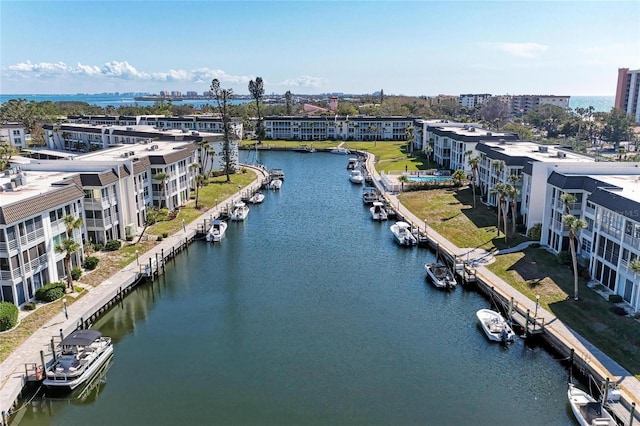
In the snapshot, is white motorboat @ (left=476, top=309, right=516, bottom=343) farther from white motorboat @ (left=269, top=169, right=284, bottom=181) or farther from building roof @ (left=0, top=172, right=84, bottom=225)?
white motorboat @ (left=269, top=169, right=284, bottom=181)

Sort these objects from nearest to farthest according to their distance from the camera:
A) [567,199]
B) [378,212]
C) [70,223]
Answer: [70,223] < [567,199] < [378,212]

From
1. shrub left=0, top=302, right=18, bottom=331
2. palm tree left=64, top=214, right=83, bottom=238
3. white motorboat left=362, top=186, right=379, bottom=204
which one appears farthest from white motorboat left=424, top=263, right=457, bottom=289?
shrub left=0, top=302, right=18, bottom=331

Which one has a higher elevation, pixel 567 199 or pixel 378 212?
pixel 567 199

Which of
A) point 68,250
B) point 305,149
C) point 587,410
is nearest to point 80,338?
point 68,250

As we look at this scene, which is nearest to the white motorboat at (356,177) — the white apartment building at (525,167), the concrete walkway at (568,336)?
the white apartment building at (525,167)

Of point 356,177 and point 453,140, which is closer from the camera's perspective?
point 453,140

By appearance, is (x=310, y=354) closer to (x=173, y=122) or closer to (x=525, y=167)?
(x=525, y=167)
